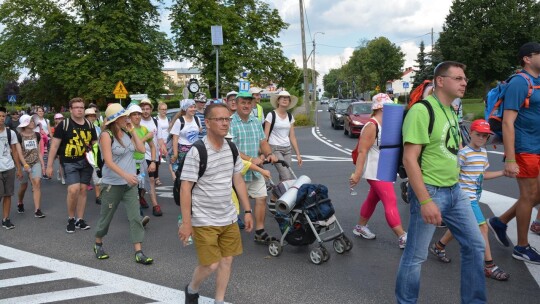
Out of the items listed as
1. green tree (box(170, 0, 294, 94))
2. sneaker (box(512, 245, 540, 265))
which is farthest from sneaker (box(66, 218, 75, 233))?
green tree (box(170, 0, 294, 94))

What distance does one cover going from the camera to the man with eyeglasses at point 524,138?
4332 millimetres

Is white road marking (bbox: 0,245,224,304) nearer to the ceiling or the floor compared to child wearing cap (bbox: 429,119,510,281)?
nearer to the floor

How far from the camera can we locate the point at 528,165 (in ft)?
14.8

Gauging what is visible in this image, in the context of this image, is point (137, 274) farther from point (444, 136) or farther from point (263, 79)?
point (263, 79)

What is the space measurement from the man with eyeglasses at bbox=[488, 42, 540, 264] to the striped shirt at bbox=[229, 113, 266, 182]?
8.97ft

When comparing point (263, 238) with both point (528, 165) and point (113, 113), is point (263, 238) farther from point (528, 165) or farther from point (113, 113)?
point (528, 165)

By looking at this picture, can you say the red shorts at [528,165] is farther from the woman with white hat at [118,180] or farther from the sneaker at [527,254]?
the woman with white hat at [118,180]

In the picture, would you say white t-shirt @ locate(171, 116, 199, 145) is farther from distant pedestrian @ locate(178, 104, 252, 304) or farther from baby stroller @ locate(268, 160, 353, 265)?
distant pedestrian @ locate(178, 104, 252, 304)

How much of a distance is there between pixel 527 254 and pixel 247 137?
325 centimetres

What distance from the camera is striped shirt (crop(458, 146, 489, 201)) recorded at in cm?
454

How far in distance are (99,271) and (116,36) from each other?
30495mm

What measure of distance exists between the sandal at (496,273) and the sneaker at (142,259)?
3.39 metres

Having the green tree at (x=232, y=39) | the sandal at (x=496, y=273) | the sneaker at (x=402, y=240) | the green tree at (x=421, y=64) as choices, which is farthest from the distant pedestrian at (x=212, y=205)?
the green tree at (x=421, y=64)

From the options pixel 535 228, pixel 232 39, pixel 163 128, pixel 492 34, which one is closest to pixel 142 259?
pixel 163 128
